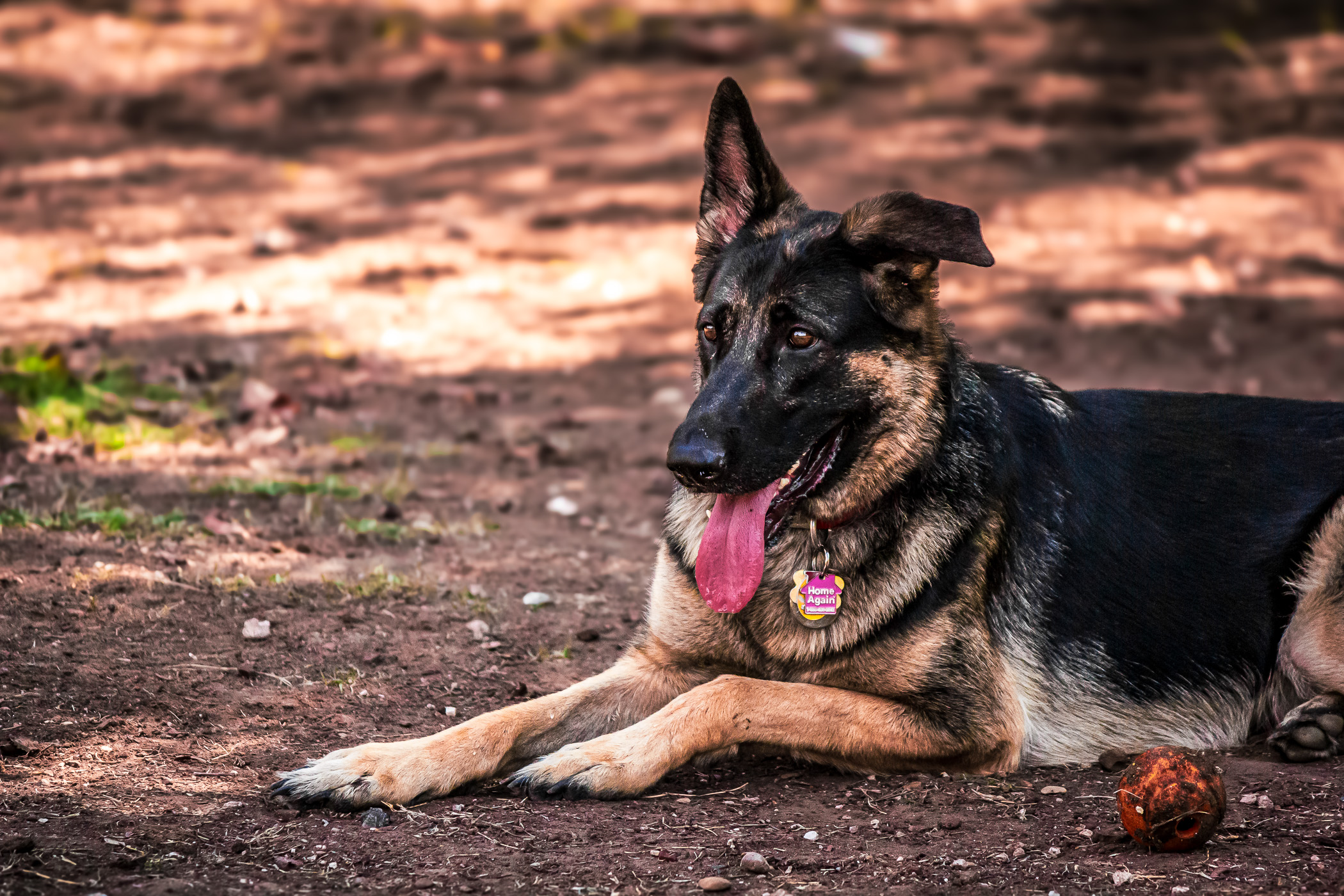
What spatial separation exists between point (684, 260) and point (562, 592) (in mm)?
5838

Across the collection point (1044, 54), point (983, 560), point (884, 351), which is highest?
point (1044, 54)

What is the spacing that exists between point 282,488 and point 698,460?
Result: 11.0 feet

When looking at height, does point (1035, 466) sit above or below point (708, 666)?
above

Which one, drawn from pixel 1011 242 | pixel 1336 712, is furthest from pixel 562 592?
pixel 1011 242

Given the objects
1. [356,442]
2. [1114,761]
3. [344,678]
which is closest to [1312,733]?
[1114,761]

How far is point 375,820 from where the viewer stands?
11.8ft

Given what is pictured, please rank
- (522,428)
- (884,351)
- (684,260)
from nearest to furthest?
(884,351)
(522,428)
(684,260)

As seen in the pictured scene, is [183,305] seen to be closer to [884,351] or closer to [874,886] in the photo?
[884,351]

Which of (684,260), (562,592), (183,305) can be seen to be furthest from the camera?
(684,260)

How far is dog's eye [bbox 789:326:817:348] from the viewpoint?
13.6 ft

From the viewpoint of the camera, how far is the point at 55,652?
442cm

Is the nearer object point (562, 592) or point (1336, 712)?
point (1336, 712)

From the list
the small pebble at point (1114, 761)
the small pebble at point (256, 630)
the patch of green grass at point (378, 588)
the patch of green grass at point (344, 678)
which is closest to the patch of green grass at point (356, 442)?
the patch of green grass at point (378, 588)

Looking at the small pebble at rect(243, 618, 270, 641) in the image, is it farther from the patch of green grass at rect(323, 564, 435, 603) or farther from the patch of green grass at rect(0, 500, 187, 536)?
the patch of green grass at rect(0, 500, 187, 536)
